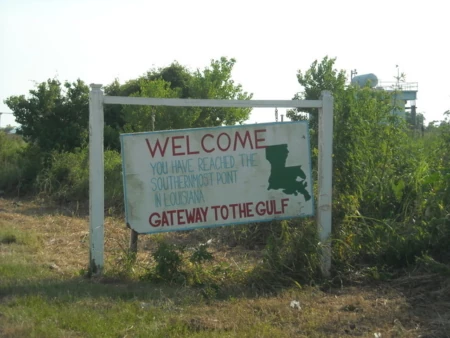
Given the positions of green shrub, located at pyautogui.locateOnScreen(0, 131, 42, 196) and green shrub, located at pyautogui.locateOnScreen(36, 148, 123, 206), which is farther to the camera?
green shrub, located at pyautogui.locateOnScreen(0, 131, 42, 196)

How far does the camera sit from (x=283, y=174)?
711 centimetres

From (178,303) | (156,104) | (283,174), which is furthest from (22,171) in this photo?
(178,303)

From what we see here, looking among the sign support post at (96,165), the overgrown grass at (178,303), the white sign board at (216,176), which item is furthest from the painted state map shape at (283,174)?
the sign support post at (96,165)

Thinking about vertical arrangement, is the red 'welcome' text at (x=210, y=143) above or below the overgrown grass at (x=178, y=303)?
above

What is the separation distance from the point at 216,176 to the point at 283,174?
798 mm

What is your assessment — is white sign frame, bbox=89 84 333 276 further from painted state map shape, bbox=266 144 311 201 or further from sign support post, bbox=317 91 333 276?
painted state map shape, bbox=266 144 311 201

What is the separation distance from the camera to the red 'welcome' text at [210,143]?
686 centimetres

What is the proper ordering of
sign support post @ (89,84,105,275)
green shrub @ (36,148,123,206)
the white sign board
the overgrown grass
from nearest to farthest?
the overgrown grass
sign support post @ (89,84,105,275)
the white sign board
green shrub @ (36,148,123,206)

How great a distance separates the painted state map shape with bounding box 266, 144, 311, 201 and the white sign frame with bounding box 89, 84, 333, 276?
24 centimetres

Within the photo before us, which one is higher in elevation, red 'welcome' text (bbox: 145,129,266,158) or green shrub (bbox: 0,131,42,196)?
red 'welcome' text (bbox: 145,129,266,158)

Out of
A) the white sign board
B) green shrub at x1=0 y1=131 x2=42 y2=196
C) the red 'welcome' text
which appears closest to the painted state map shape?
the white sign board

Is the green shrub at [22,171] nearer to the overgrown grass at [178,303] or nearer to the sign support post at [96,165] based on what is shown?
the overgrown grass at [178,303]

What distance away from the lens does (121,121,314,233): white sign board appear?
22.5ft

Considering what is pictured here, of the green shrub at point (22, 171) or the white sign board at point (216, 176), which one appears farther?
the green shrub at point (22, 171)
